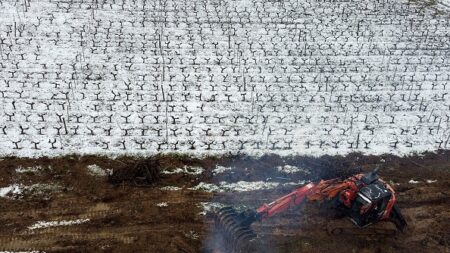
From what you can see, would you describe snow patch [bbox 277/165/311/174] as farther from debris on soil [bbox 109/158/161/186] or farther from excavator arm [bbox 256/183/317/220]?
debris on soil [bbox 109/158/161/186]

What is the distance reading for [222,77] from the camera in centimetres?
2188

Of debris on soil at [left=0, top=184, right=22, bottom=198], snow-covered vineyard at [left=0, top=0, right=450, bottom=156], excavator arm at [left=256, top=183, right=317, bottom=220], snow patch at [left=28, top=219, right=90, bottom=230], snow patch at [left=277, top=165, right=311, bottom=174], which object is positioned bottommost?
snow patch at [left=28, top=219, right=90, bottom=230]

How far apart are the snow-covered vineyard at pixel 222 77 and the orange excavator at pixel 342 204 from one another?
3948 mm

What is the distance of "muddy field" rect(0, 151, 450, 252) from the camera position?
13.9m

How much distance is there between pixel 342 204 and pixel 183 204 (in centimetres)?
477

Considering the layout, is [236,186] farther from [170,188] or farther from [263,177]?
[170,188]

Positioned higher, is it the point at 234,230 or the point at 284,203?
the point at 284,203

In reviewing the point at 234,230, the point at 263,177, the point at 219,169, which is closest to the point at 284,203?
the point at 234,230

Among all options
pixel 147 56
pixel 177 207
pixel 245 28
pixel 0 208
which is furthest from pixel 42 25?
pixel 177 207

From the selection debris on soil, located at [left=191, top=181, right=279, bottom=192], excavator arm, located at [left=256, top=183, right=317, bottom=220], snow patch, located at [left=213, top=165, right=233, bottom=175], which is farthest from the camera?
snow patch, located at [left=213, top=165, right=233, bottom=175]

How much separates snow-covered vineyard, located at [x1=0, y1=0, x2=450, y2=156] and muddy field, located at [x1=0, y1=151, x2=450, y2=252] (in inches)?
33.3

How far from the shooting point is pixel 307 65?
23062 mm

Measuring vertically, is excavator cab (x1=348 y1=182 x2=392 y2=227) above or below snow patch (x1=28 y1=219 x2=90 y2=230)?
above

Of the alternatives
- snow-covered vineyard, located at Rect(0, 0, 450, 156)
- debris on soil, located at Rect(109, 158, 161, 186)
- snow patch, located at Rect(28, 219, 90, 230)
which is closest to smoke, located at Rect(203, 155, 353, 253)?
snow-covered vineyard, located at Rect(0, 0, 450, 156)
